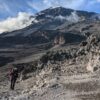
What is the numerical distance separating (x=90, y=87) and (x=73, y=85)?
132cm

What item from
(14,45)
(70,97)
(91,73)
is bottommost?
(70,97)

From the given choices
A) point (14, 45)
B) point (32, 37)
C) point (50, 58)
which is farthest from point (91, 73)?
point (32, 37)

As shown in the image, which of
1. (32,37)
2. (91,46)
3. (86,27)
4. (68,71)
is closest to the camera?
(68,71)

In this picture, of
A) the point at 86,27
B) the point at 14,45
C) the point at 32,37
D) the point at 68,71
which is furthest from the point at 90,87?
the point at 86,27

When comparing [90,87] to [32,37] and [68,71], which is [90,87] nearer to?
[68,71]

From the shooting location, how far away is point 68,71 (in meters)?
25.5

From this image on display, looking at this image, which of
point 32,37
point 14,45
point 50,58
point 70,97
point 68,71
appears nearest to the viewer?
point 70,97

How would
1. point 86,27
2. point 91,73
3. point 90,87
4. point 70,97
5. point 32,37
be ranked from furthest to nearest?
1. point 86,27
2. point 32,37
3. point 91,73
4. point 90,87
5. point 70,97

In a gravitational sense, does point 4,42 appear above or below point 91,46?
above

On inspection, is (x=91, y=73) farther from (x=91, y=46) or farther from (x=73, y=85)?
(x=91, y=46)

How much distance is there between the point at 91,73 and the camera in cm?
2377

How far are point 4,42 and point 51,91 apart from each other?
450 feet

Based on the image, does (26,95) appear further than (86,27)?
No

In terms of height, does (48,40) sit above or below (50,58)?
above
